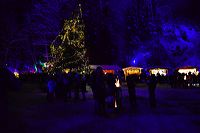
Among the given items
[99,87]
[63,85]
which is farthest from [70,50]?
[99,87]

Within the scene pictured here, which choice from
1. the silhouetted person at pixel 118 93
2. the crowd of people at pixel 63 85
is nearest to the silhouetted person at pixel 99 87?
the silhouetted person at pixel 118 93

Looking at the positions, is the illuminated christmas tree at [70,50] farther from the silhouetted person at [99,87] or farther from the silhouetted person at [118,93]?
the silhouetted person at [99,87]

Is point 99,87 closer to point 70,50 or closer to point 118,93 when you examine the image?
point 118,93

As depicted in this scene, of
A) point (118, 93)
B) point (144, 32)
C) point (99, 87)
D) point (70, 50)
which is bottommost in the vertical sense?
point (118, 93)

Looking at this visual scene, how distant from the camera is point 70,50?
35469 millimetres

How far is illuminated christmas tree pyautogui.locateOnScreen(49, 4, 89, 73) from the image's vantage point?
35.2m

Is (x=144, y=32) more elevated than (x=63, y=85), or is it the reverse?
(x=144, y=32)

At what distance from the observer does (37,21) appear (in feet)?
208

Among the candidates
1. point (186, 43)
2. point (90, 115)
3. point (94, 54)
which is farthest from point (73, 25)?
point (186, 43)

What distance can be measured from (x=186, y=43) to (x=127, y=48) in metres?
13.8

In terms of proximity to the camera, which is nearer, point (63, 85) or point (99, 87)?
point (99, 87)

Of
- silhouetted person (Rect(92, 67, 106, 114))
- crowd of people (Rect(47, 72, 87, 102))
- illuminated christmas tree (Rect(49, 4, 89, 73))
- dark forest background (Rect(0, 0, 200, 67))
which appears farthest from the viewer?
dark forest background (Rect(0, 0, 200, 67))

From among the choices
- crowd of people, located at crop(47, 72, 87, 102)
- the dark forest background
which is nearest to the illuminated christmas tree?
crowd of people, located at crop(47, 72, 87, 102)

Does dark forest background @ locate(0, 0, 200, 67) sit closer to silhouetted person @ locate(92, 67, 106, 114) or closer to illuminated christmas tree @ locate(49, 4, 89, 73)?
illuminated christmas tree @ locate(49, 4, 89, 73)
